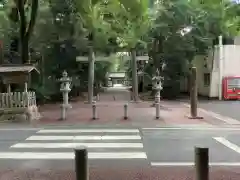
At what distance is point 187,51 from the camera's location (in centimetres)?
2819

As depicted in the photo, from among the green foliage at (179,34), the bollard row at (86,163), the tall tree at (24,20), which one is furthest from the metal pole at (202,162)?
the green foliage at (179,34)

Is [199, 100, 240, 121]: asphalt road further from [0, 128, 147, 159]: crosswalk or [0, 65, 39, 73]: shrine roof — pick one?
[0, 65, 39, 73]: shrine roof

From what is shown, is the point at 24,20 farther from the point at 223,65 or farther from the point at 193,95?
the point at 223,65

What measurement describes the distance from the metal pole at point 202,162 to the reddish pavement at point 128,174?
1.67 metres

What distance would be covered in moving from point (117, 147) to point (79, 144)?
4.09ft

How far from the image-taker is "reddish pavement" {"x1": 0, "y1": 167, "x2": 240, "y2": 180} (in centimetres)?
674

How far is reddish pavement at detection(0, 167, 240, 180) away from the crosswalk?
1297 mm

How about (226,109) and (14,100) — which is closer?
(14,100)

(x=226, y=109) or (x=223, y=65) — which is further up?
(x=223, y=65)

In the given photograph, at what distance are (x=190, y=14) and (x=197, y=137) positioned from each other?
18.3 meters

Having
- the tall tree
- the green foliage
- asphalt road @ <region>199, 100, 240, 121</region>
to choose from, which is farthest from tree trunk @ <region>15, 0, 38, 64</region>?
asphalt road @ <region>199, 100, 240, 121</region>

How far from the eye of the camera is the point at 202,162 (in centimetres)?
500

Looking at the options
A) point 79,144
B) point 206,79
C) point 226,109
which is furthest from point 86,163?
point 206,79

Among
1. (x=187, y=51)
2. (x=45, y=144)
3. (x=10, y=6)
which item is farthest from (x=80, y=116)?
(x=187, y=51)
